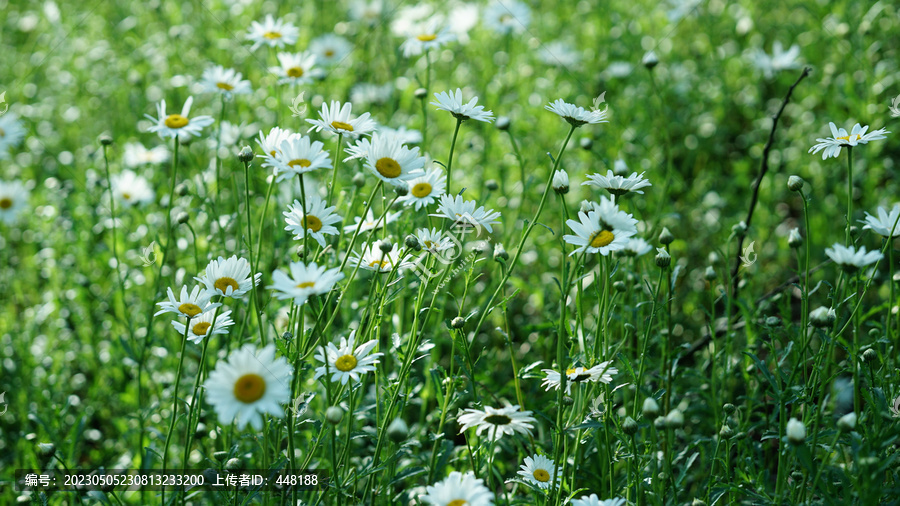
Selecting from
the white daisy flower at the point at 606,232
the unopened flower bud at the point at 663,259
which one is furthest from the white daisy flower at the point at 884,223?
the white daisy flower at the point at 606,232

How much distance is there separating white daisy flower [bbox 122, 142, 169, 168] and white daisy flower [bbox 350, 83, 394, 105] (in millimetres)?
929

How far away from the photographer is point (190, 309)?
1496mm

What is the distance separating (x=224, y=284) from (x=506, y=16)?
273 cm

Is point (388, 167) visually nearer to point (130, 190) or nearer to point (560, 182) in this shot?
point (560, 182)

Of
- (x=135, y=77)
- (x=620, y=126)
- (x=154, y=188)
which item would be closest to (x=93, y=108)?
(x=135, y=77)

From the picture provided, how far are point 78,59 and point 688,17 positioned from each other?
4.02m

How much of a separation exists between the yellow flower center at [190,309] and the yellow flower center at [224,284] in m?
0.06

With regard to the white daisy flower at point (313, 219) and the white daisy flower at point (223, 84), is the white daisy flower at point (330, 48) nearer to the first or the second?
the white daisy flower at point (223, 84)

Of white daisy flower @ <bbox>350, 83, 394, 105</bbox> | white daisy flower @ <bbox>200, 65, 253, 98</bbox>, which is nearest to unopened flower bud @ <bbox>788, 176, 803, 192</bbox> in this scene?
white daisy flower @ <bbox>200, 65, 253, 98</bbox>

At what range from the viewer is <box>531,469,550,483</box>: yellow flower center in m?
1.57

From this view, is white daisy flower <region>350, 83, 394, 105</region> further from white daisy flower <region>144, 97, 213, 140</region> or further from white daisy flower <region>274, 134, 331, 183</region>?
white daisy flower <region>274, 134, 331, 183</region>

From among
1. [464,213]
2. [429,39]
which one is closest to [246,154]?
[464,213]

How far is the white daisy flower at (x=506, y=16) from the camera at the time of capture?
12.0 feet

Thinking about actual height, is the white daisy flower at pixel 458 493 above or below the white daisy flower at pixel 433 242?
below
